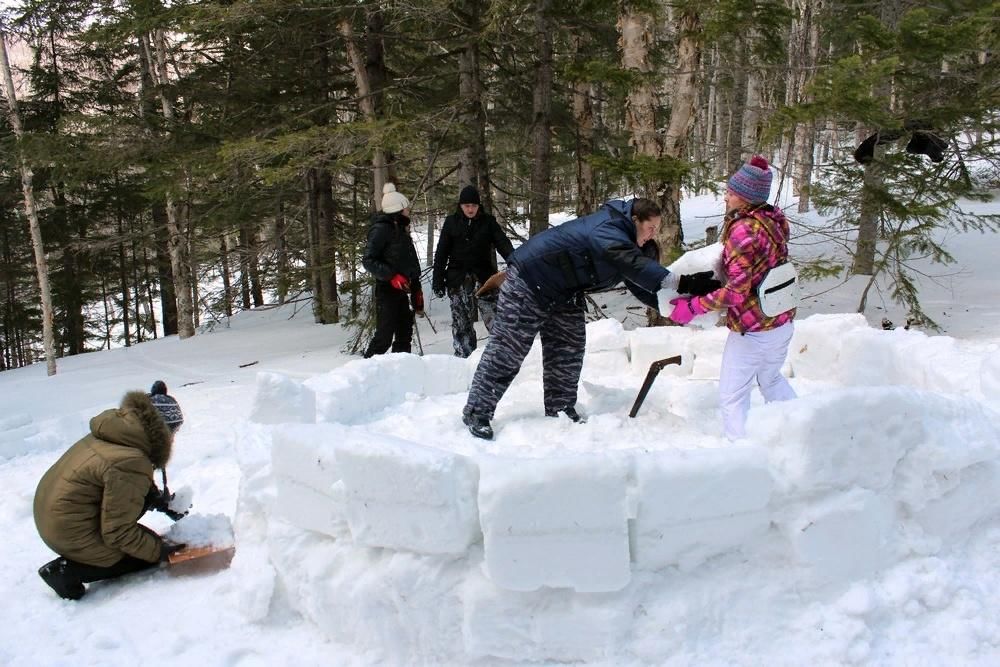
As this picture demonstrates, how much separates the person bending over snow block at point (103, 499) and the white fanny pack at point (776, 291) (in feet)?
9.32

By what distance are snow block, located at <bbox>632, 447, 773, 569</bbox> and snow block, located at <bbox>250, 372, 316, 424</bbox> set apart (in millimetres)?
2236

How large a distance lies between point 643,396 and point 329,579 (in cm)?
229

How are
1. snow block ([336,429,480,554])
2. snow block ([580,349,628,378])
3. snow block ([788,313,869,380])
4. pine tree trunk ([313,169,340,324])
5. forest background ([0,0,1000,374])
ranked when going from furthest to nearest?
1. pine tree trunk ([313,169,340,324])
2. forest background ([0,0,1000,374])
3. snow block ([580,349,628,378])
4. snow block ([788,313,869,380])
5. snow block ([336,429,480,554])

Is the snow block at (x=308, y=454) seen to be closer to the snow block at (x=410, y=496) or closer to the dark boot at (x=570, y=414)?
the snow block at (x=410, y=496)

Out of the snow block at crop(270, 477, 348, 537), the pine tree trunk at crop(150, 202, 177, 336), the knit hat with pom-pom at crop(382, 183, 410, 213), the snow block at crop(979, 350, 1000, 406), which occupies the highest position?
the knit hat with pom-pom at crop(382, 183, 410, 213)

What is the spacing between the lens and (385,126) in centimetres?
686

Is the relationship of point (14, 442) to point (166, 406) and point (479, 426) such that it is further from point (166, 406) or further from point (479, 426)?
point (479, 426)

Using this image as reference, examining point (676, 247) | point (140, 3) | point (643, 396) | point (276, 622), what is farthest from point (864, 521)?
point (140, 3)

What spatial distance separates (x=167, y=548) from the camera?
296 cm

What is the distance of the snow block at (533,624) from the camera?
86.7 inches

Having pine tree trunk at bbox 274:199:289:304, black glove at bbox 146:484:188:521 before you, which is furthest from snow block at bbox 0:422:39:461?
pine tree trunk at bbox 274:199:289:304

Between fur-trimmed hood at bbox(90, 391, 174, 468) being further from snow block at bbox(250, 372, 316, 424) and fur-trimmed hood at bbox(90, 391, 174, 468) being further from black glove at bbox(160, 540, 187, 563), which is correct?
snow block at bbox(250, 372, 316, 424)

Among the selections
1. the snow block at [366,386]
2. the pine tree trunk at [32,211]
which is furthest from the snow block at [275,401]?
the pine tree trunk at [32,211]

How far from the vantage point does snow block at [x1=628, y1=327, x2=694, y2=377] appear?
4902mm
